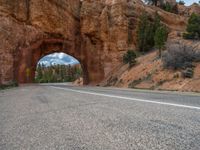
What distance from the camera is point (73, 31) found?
4328cm

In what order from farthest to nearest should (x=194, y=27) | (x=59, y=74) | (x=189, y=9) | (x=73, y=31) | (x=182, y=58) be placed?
(x=59, y=74) → (x=189, y=9) → (x=73, y=31) → (x=194, y=27) → (x=182, y=58)

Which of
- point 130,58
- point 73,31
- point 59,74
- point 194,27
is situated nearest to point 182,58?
point 194,27

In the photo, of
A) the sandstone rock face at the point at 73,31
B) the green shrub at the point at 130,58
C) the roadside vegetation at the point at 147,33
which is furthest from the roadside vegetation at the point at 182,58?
the sandstone rock face at the point at 73,31

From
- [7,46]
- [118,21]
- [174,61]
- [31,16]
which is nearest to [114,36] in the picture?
[118,21]

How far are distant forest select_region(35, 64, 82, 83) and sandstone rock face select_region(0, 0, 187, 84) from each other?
51905 millimetres

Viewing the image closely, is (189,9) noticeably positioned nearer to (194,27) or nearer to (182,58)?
(194,27)

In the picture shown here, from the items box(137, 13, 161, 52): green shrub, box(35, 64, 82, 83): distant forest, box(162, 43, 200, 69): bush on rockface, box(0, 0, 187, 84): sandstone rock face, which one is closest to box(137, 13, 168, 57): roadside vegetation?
box(137, 13, 161, 52): green shrub

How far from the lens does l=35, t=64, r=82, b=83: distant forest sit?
9870cm

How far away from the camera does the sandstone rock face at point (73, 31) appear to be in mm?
38250

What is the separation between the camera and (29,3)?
39.5m

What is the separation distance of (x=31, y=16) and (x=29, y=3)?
2.05m

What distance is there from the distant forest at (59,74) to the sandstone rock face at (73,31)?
51905mm

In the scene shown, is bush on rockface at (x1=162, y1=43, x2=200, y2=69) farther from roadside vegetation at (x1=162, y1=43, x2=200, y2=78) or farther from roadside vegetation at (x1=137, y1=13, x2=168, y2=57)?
roadside vegetation at (x1=137, y1=13, x2=168, y2=57)

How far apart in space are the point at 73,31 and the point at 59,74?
66564mm
